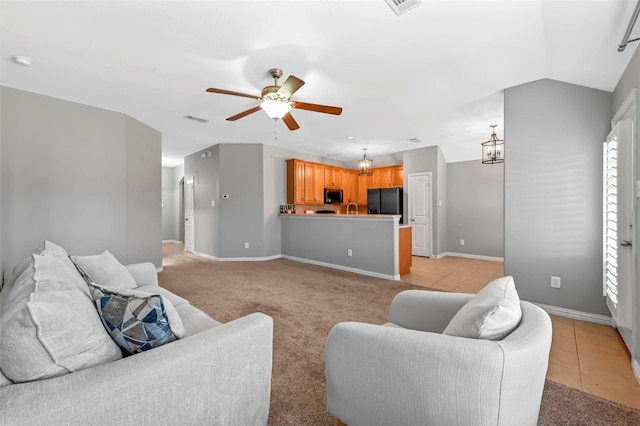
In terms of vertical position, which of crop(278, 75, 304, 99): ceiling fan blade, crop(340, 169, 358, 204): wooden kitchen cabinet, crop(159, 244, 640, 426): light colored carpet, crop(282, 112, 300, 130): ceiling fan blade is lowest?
crop(159, 244, 640, 426): light colored carpet

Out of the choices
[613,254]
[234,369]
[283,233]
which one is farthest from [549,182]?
[283,233]

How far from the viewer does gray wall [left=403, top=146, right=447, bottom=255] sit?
250 inches

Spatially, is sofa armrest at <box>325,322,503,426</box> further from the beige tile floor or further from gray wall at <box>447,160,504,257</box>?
gray wall at <box>447,160,504,257</box>

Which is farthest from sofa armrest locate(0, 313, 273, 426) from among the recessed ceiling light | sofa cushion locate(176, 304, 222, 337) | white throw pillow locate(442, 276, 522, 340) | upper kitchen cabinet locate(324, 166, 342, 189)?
upper kitchen cabinet locate(324, 166, 342, 189)

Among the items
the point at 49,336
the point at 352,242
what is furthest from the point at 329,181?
the point at 49,336

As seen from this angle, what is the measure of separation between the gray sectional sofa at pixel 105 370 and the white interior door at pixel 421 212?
5.93 meters

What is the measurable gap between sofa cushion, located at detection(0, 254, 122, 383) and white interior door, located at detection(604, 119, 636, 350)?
10.6 feet

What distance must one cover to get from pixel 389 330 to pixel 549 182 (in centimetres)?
299

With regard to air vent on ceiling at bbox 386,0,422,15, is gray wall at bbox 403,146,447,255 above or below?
below

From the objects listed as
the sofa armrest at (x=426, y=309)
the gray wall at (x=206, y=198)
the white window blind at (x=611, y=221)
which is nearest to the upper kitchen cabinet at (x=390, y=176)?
the gray wall at (x=206, y=198)

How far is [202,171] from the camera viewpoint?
6.71 metres

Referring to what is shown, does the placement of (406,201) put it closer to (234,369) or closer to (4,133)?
(234,369)

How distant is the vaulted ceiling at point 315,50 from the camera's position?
6.59 ft

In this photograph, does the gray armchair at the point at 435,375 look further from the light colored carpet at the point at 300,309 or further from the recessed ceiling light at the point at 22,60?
the recessed ceiling light at the point at 22,60
